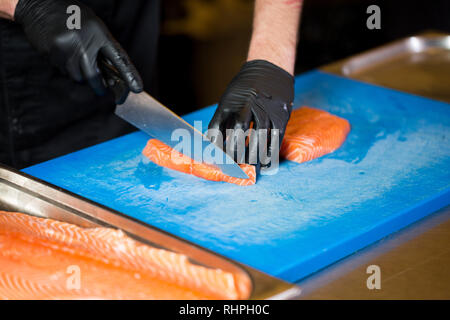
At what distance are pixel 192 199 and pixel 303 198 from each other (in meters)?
0.41

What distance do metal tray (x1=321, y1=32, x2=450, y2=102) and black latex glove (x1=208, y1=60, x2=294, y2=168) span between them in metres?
1.15

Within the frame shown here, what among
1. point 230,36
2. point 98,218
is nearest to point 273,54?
point 98,218

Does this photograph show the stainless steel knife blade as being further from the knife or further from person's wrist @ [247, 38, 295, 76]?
person's wrist @ [247, 38, 295, 76]

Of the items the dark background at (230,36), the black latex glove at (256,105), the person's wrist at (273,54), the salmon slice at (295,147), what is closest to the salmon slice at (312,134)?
the salmon slice at (295,147)

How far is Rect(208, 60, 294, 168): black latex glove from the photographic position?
7.24 ft

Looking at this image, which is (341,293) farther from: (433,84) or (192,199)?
(433,84)

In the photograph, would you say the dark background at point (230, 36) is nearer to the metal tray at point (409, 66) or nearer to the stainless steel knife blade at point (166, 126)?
the metal tray at point (409, 66)

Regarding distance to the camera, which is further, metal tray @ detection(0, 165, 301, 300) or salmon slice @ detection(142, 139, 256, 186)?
salmon slice @ detection(142, 139, 256, 186)

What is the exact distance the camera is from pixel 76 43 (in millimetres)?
2158

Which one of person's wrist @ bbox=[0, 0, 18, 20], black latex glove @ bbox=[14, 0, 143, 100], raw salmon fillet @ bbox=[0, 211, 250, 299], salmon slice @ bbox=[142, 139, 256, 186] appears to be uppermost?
person's wrist @ bbox=[0, 0, 18, 20]

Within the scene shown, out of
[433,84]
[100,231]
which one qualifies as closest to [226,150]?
[100,231]

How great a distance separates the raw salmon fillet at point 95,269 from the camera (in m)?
1.58

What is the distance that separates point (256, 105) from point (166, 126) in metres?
0.38

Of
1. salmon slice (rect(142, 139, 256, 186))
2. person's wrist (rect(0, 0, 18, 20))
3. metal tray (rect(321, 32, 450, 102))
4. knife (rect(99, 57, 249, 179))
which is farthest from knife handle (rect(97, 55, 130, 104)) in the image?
metal tray (rect(321, 32, 450, 102))
